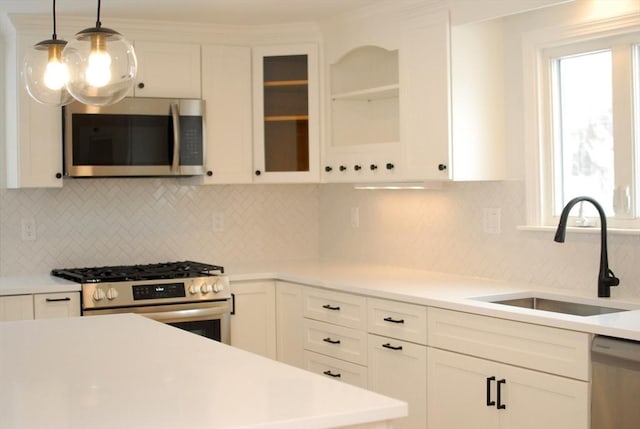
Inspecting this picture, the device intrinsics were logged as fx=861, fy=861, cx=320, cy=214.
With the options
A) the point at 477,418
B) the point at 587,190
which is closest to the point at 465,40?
the point at 587,190

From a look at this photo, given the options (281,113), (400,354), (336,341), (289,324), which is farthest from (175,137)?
(400,354)

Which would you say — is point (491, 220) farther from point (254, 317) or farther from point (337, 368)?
point (254, 317)

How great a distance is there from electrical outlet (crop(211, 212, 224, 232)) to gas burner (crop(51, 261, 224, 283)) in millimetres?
370

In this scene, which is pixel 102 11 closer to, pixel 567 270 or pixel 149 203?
pixel 149 203

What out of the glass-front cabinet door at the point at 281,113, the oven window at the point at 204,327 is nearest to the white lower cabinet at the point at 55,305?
the oven window at the point at 204,327

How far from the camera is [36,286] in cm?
434

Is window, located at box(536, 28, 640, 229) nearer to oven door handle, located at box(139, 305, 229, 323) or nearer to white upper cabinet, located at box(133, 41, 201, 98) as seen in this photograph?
oven door handle, located at box(139, 305, 229, 323)

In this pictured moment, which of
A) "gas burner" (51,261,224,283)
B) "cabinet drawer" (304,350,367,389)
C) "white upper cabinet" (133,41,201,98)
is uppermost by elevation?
"white upper cabinet" (133,41,201,98)

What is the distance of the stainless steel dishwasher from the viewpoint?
2.78 metres

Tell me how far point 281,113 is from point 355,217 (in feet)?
2.70

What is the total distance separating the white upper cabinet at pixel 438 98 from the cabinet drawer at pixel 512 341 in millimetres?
847

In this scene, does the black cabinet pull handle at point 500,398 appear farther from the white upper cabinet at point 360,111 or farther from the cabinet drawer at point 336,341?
the white upper cabinet at point 360,111

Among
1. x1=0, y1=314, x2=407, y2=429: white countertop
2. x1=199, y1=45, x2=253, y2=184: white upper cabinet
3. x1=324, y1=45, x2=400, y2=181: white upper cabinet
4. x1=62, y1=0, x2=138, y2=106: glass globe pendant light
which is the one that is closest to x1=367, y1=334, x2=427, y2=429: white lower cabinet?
x1=324, y1=45, x2=400, y2=181: white upper cabinet

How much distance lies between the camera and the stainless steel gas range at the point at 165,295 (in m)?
4.41
